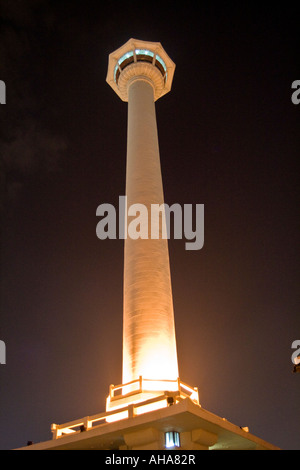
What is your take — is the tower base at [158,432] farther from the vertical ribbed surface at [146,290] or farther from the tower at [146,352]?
the vertical ribbed surface at [146,290]

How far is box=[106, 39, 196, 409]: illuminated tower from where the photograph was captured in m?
18.6

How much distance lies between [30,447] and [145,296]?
8122mm

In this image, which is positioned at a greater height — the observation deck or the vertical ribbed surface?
the observation deck

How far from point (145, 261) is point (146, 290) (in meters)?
1.73

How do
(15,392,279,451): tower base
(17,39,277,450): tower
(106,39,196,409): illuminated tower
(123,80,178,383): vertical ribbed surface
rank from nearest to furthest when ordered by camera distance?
(15,392,279,451): tower base, (17,39,277,450): tower, (106,39,196,409): illuminated tower, (123,80,178,383): vertical ribbed surface

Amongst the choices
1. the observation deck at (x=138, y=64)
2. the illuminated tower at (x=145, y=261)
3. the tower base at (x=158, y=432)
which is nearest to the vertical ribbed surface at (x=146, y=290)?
the illuminated tower at (x=145, y=261)

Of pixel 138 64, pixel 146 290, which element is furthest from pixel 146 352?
pixel 138 64

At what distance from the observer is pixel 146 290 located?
20547mm

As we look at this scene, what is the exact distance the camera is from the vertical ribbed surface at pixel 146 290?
18.7 m

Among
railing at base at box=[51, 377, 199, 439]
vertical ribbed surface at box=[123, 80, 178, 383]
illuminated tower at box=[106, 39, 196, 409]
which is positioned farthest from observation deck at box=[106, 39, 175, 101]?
railing at base at box=[51, 377, 199, 439]

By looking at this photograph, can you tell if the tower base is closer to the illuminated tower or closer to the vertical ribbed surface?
the illuminated tower

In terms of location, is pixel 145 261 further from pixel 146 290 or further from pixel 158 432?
pixel 158 432

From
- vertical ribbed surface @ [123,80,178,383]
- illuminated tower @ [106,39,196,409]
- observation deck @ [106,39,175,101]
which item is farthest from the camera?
observation deck @ [106,39,175,101]
